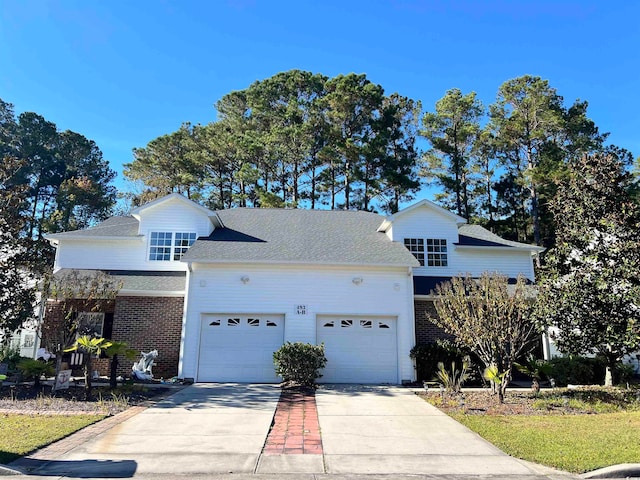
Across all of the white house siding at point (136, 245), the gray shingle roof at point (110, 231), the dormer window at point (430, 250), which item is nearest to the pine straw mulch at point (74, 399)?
the white house siding at point (136, 245)

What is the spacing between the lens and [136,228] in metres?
18.4

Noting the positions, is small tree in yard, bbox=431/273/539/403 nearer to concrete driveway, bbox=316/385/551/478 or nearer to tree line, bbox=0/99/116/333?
A: concrete driveway, bbox=316/385/551/478

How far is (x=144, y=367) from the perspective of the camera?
13.9 m

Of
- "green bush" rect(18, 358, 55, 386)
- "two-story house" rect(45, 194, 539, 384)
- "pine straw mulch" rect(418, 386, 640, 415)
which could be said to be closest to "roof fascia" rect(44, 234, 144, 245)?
"two-story house" rect(45, 194, 539, 384)

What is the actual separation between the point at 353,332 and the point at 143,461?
9541 millimetres

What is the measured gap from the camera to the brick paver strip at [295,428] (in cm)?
683

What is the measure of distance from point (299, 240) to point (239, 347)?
15.4 ft

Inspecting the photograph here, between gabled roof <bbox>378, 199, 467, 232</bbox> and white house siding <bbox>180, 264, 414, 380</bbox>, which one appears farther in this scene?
gabled roof <bbox>378, 199, 467, 232</bbox>

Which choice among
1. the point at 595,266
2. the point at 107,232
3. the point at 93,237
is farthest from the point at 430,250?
the point at 93,237

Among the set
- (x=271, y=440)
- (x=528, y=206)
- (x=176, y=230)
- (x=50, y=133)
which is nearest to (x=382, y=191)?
(x=528, y=206)

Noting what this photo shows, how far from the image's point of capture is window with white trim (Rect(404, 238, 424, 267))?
1770 cm

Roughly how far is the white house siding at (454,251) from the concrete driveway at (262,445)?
866 cm

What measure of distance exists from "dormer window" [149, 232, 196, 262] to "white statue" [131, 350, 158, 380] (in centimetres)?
443

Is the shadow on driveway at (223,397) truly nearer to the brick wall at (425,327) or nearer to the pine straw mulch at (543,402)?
the pine straw mulch at (543,402)
